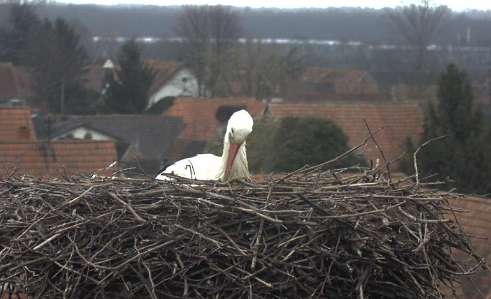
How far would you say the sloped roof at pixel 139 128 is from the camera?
33.4 metres

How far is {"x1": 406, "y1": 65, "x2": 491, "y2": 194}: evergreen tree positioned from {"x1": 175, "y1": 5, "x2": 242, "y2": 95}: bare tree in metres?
25.8

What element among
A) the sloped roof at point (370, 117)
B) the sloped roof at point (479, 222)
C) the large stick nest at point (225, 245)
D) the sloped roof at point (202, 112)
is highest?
the large stick nest at point (225, 245)

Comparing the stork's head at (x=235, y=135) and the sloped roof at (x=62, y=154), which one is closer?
the stork's head at (x=235, y=135)

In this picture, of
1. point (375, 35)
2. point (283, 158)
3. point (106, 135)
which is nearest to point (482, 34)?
point (375, 35)

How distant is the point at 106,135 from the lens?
3306 cm

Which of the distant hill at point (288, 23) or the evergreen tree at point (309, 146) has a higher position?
the evergreen tree at point (309, 146)

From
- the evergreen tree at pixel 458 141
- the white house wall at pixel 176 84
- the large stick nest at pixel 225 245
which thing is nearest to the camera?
the large stick nest at pixel 225 245

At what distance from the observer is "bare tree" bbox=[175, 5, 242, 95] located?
47.2 m

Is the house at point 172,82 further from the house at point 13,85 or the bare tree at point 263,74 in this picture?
the bare tree at point 263,74

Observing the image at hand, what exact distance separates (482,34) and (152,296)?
10630cm

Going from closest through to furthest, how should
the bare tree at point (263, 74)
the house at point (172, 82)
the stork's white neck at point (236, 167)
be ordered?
the stork's white neck at point (236, 167) → the bare tree at point (263, 74) → the house at point (172, 82)

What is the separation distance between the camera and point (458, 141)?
62.6 feet

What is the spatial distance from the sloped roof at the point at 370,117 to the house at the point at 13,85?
26260mm

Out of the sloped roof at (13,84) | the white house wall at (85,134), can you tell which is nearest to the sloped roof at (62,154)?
the white house wall at (85,134)
